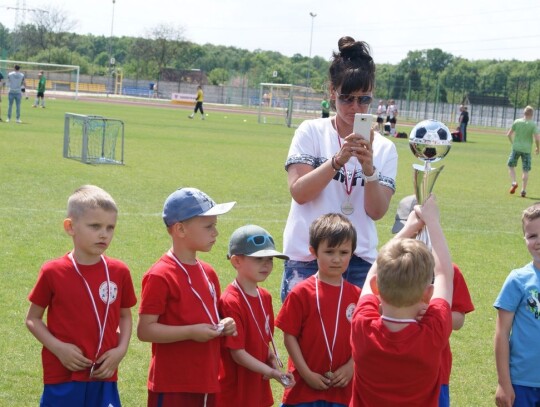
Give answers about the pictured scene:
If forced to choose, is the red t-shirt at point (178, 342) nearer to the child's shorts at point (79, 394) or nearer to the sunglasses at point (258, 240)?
the child's shorts at point (79, 394)

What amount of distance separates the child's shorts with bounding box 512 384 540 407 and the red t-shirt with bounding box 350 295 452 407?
1201 millimetres

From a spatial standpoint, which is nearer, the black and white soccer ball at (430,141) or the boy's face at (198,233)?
the black and white soccer ball at (430,141)

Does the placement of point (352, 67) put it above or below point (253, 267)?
above

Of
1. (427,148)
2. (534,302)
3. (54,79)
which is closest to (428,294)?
(427,148)

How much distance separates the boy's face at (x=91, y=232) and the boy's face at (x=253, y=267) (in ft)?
2.54

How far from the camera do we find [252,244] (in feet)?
16.0

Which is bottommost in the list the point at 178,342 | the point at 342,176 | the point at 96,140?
the point at 178,342

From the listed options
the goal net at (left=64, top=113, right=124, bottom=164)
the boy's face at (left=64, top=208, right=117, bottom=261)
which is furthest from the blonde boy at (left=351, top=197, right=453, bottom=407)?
the goal net at (left=64, top=113, right=124, bottom=164)

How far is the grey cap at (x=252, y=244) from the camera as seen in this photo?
484cm

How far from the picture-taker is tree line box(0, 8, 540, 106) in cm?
7931

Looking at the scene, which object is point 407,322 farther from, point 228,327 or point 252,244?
point 252,244

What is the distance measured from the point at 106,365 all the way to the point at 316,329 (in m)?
1.13

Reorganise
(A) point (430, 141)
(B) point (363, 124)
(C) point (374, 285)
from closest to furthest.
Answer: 1. (A) point (430, 141)
2. (C) point (374, 285)
3. (B) point (363, 124)

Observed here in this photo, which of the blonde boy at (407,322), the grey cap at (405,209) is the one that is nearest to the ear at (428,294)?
the blonde boy at (407,322)
